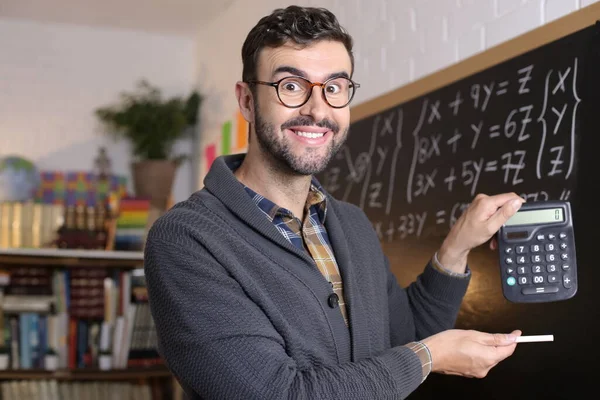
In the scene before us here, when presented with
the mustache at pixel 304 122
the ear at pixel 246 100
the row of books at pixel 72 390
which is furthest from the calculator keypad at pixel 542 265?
the row of books at pixel 72 390

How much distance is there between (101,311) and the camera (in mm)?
3828

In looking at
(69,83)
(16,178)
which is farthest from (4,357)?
(69,83)

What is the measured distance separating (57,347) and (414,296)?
2601 mm

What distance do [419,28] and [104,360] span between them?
7.62ft

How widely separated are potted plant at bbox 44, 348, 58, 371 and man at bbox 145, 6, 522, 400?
2.51 meters

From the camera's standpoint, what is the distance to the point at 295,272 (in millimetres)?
1351

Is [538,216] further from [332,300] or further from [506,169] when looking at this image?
[506,169]

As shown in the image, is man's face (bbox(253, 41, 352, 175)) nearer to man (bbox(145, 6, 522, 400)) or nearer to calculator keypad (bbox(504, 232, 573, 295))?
man (bbox(145, 6, 522, 400))

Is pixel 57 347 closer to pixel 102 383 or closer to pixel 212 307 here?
pixel 102 383

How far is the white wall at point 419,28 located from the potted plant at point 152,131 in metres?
0.81

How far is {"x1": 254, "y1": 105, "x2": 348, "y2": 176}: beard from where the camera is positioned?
141 cm

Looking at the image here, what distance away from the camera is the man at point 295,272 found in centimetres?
121

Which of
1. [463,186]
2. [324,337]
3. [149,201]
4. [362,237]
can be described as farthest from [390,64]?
[149,201]

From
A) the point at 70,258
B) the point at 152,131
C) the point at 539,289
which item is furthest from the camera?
the point at 152,131
